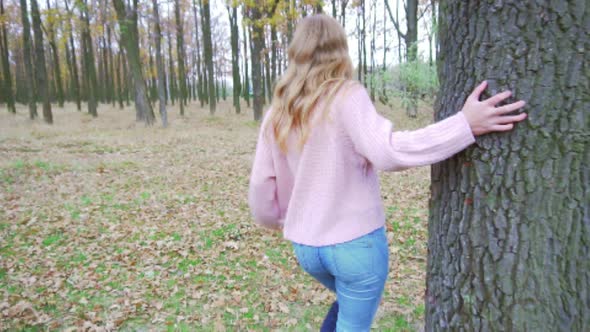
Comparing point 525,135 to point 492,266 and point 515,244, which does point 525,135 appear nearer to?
point 515,244

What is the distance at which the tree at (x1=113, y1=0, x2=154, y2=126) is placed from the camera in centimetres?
1631

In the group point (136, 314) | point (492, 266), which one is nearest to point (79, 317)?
point (136, 314)

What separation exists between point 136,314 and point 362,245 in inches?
114

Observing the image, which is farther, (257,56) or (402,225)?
(257,56)

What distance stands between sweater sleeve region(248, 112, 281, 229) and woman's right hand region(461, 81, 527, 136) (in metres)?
0.90

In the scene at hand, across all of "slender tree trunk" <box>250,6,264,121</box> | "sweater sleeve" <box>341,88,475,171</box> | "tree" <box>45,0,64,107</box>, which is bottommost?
"sweater sleeve" <box>341,88,475,171</box>

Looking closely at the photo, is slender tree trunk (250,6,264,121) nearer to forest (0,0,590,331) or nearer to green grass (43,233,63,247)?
forest (0,0,590,331)

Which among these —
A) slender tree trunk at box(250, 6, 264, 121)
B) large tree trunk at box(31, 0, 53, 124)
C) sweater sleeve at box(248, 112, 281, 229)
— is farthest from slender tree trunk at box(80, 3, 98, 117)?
sweater sleeve at box(248, 112, 281, 229)

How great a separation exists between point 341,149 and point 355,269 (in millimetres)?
529

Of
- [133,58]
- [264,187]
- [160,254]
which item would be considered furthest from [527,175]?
[133,58]

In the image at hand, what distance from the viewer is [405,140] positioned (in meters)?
1.57

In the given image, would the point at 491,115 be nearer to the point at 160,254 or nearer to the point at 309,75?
the point at 309,75

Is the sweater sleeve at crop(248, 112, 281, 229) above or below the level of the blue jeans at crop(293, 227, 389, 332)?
above

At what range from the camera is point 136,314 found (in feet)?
12.4
